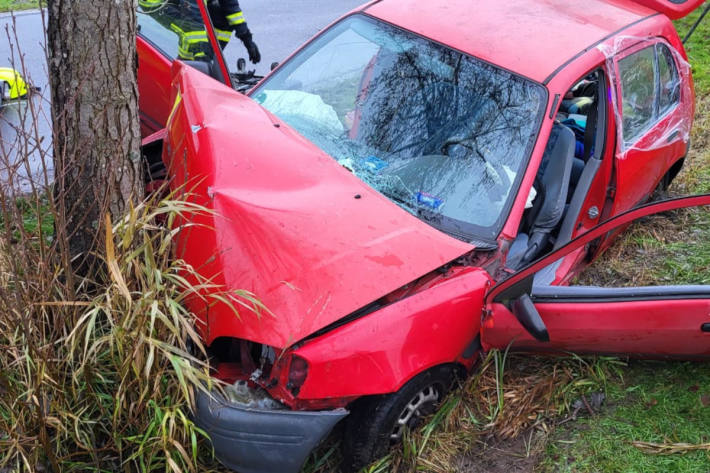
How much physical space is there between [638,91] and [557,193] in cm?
91

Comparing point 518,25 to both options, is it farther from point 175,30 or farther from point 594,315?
point 175,30

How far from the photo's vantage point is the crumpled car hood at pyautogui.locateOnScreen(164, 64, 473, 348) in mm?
2617

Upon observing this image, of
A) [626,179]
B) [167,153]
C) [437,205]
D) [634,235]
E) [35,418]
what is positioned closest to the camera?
[35,418]

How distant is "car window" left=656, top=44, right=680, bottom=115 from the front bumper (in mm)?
2908

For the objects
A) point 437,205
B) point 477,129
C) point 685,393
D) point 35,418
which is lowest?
point 685,393

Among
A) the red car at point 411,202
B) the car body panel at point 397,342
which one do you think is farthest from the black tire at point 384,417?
the car body panel at point 397,342

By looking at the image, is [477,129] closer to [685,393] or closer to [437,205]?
[437,205]

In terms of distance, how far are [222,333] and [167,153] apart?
3.97ft

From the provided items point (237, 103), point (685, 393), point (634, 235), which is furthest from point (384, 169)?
point (634, 235)

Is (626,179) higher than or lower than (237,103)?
lower

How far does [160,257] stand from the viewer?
109 inches

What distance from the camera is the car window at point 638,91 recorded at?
12.4 feet

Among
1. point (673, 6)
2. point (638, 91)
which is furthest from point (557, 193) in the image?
point (673, 6)

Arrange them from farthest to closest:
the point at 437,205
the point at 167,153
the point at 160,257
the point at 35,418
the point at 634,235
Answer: the point at 634,235
the point at 167,153
the point at 437,205
the point at 160,257
the point at 35,418
